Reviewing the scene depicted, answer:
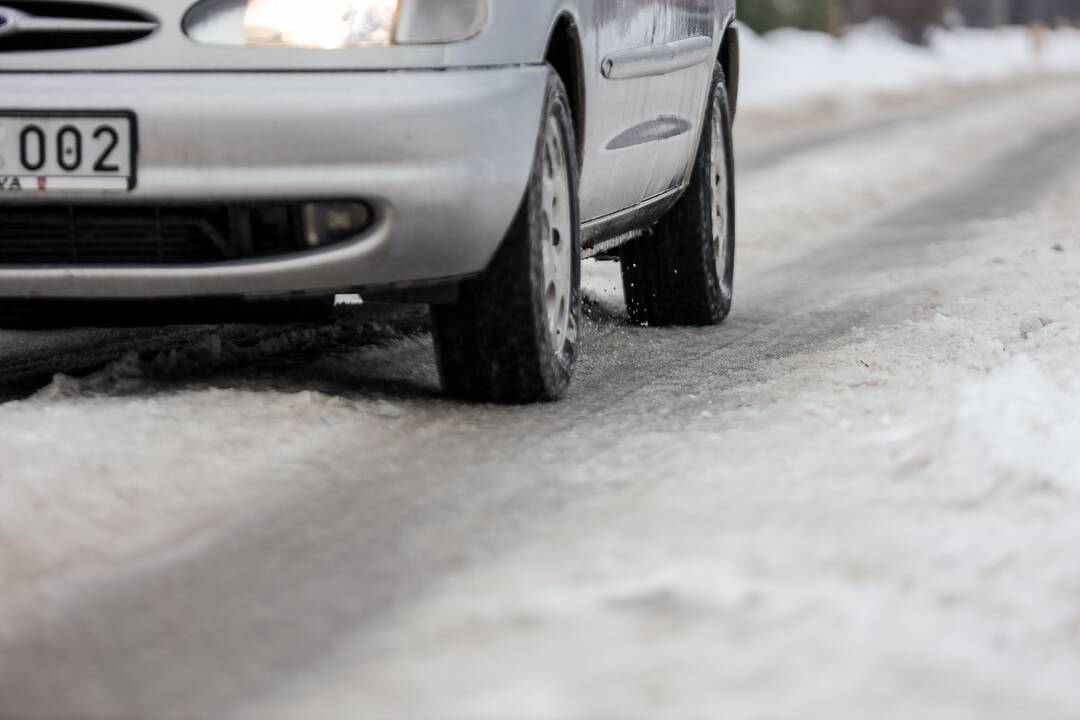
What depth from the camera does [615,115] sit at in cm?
520

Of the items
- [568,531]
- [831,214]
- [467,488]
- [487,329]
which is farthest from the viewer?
[831,214]

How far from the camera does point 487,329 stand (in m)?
4.45

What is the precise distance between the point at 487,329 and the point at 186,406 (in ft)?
2.23

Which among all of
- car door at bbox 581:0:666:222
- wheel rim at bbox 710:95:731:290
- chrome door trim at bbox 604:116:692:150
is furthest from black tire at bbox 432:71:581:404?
wheel rim at bbox 710:95:731:290

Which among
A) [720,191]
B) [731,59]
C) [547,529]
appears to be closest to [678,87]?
[720,191]

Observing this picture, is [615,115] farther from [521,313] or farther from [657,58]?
[521,313]

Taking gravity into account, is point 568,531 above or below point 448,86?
below

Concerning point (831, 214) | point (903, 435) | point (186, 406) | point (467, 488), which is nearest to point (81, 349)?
point (186, 406)

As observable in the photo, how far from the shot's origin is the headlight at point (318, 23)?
4105mm

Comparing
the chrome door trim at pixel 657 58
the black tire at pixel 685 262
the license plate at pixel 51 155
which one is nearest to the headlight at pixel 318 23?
the license plate at pixel 51 155

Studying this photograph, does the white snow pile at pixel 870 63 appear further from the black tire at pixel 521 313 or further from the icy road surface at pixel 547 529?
the black tire at pixel 521 313

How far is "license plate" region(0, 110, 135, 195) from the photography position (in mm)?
4086

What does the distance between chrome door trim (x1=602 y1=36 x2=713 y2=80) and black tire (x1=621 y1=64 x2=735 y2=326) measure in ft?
1.18

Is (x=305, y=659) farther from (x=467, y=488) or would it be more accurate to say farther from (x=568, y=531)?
(x=467, y=488)
